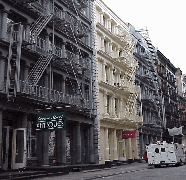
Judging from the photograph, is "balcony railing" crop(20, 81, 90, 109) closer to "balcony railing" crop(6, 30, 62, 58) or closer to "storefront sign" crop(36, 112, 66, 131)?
"storefront sign" crop(36, 112, 66, 131)

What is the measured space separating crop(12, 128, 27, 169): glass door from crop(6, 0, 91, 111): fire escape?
301 cm

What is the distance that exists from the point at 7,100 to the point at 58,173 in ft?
19.9

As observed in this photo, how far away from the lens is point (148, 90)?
161ft

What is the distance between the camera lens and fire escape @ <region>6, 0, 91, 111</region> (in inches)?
794

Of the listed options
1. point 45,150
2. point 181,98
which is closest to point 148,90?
point 181,98

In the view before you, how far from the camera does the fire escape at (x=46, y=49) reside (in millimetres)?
20172

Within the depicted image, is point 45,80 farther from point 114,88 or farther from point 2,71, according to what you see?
point 114,88

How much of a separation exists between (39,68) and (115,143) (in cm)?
1561

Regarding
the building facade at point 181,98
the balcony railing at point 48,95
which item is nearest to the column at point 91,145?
the balcony railing at point 48,95

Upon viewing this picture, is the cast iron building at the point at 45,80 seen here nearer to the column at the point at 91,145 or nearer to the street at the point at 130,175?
the column at the point at 91,145

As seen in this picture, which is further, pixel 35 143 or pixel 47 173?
pixel 35 143

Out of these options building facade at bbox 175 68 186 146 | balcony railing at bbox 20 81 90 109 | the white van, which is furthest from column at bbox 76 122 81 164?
building facade at bbox 175 68 186 146

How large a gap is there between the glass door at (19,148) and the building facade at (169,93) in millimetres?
37793

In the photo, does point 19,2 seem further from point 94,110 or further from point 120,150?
point 120,150
